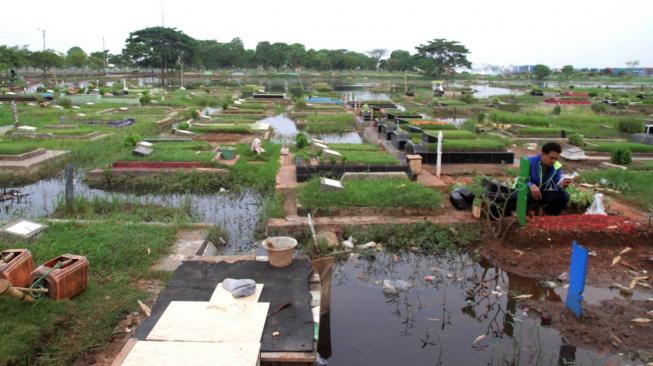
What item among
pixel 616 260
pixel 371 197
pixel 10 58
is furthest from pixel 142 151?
pixel 10 58

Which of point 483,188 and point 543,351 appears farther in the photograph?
point 483,188

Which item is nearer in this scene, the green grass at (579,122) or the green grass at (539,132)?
the green grass at (539,132)

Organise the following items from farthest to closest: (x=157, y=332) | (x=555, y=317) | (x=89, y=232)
A: (x=89, y=232)
(x=555, y=317)
(x=157, y=332)

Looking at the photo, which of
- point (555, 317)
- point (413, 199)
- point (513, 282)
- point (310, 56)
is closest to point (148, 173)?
point (413, 199)

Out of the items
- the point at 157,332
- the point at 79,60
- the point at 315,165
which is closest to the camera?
the point at 157,332

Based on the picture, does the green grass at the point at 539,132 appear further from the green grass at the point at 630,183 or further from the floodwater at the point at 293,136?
the green grass at the point at 630,183

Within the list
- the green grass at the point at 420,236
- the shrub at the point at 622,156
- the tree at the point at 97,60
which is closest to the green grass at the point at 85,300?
the green grass at the point at 420,236

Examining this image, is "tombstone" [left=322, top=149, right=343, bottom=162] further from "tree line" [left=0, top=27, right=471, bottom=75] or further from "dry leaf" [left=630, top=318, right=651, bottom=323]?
"tree line" [left=0, top=27, right=471, bottom=75]

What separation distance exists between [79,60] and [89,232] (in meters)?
68.4

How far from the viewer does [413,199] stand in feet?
28.2

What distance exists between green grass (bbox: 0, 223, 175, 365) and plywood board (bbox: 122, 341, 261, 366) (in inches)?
44.6

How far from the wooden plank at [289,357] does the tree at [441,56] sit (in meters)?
85.9

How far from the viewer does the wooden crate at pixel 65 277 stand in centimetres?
493

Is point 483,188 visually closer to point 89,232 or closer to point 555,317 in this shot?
point 555,317
